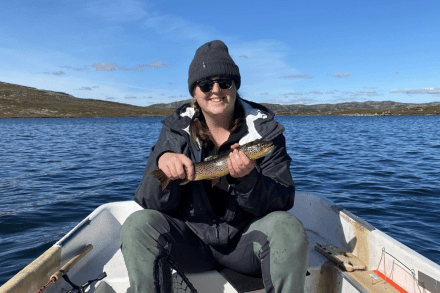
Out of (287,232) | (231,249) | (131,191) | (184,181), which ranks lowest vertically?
(131,191)

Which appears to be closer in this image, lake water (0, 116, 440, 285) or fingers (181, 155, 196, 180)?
fingers (181, 155, 196, 180)

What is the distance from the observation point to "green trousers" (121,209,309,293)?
2.79m

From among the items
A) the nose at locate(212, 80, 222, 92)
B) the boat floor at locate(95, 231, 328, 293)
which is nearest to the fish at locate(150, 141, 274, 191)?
the nose at locate(212, 80, 222, 92)

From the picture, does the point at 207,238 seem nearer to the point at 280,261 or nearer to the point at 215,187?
the point at 215,187

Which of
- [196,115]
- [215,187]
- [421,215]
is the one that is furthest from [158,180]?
[421,215]

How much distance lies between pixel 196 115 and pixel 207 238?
1502 millimetres

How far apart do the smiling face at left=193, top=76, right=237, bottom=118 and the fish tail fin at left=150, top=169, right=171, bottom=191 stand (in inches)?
39.0

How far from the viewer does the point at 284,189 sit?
325 cm

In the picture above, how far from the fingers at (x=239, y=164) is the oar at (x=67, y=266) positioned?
8.40 ft

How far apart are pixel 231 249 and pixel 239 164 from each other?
1165 millimetres

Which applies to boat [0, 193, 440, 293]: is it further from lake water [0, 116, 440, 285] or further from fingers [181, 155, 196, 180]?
lake water [0, 116, 440, 285]

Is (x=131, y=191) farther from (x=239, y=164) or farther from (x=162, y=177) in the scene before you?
(x=239, y=164)

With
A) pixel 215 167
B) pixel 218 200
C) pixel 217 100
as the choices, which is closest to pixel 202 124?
pixel 217 100

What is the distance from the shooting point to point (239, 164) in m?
2.85
